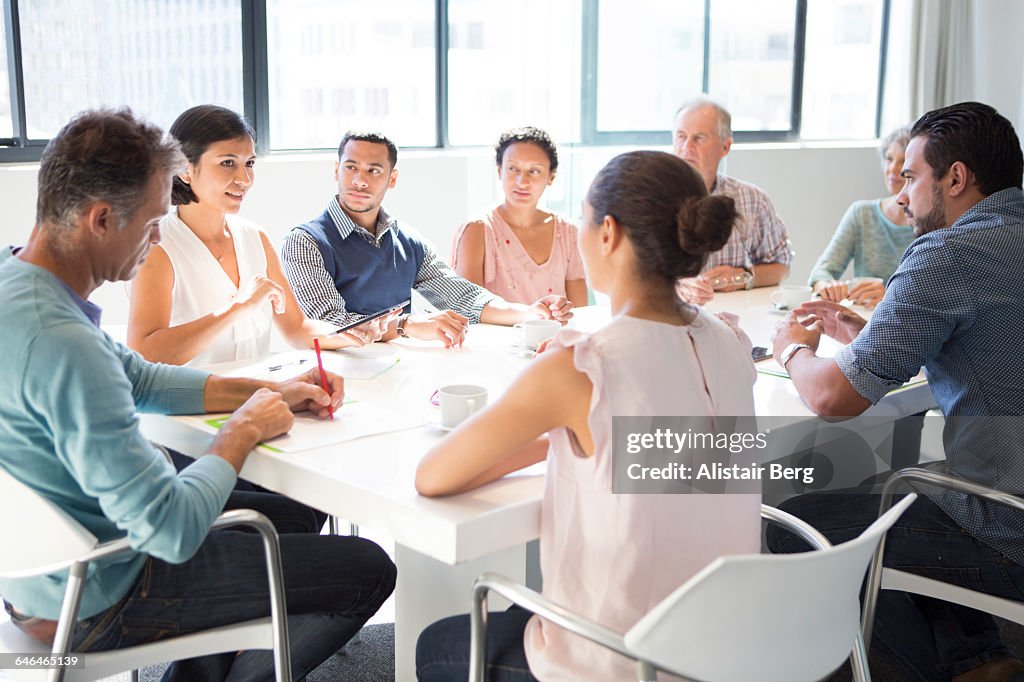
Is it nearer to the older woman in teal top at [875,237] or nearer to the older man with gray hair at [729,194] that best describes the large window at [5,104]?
the older man with gray hair at [729,194]

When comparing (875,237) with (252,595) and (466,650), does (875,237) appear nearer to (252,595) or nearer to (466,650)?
(466,650)

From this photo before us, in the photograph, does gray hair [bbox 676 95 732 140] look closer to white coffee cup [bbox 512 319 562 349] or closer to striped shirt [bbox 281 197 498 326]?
striped shirt [bbox 281 197 498 326]

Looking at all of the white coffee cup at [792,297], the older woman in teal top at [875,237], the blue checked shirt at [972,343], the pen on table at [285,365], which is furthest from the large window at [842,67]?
the pen on table at [285,365]

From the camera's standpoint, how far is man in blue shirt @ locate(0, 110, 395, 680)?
1.43 meters

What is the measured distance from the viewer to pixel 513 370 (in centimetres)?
227

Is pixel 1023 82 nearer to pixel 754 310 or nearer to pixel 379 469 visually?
pixel 754 310

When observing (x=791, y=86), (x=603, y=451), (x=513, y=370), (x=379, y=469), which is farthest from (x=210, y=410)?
(x=791, y=86)

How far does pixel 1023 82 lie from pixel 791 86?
4.33ft

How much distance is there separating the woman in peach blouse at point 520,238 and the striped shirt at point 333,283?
20cm

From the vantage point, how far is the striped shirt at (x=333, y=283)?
2.79 meters

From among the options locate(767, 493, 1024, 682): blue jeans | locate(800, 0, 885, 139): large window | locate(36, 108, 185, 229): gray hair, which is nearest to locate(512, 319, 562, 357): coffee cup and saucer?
locate(767, 493, 1024, 682): blue jeans

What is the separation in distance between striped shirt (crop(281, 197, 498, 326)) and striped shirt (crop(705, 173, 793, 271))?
1.06 metres

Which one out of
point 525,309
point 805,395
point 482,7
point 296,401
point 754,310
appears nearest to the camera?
point 296,401

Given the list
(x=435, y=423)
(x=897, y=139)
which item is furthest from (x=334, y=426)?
(x=897, y=139)
